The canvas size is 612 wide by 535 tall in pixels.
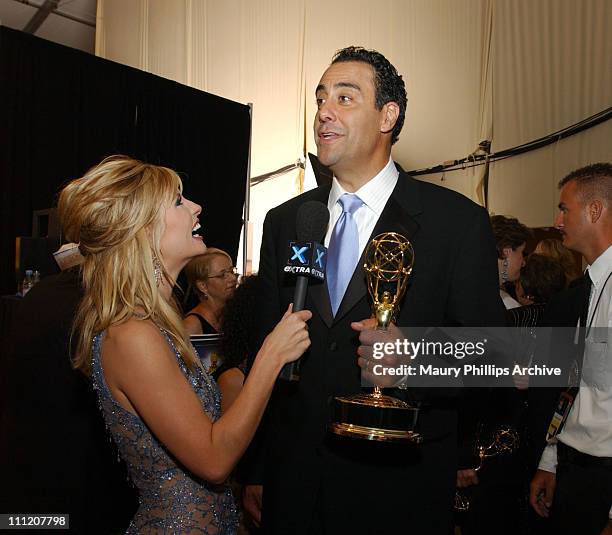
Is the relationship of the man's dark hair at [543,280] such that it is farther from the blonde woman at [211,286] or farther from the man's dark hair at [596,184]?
the blonde woman at [211,286]

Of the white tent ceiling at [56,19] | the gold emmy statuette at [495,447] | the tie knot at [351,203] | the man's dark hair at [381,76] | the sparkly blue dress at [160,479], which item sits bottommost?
the gold emmy statuette at [495,447]

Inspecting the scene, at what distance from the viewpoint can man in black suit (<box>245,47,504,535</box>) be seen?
→ 1858 millimetres

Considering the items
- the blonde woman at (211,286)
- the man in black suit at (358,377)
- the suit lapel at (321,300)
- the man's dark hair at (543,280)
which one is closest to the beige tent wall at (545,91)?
the man's dark hair at (543,280)

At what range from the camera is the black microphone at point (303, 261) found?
1650 mm

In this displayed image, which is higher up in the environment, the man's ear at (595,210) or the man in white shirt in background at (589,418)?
the man's ear at (595,210)

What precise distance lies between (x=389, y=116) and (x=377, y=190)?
0.29m

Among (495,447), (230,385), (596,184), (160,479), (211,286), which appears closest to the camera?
(160,479)

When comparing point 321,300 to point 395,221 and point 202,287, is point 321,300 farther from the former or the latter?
point 202,287

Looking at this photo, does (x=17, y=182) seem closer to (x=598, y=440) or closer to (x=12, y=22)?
(x=598, y=440)

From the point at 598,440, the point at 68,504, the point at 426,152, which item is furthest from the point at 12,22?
the point at 598,440

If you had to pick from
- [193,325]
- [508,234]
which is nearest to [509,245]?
[508,234]

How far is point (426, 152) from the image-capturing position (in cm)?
882

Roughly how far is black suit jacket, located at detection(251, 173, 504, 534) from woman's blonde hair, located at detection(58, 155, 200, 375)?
0.40 meters

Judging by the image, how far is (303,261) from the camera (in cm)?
165
